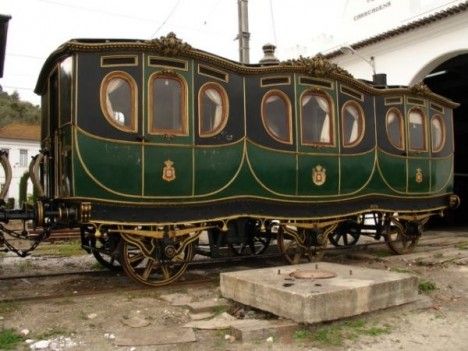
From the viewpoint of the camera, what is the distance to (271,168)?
9102mm

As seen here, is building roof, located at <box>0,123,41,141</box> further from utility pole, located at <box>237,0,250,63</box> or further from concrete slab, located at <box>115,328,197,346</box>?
concrete slab, located at <box>115,328,197,346</box>

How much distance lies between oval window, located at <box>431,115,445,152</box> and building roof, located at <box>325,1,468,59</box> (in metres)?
4.14

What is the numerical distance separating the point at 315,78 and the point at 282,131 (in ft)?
4.12

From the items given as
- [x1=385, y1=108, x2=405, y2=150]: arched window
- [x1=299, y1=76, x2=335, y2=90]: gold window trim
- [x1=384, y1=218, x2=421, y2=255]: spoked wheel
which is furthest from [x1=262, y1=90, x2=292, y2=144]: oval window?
[x1=384, y1=218, x2=421, y2=255]: spoked wheel

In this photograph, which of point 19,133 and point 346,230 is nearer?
point 346,230

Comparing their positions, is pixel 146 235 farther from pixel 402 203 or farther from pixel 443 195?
pixel 443 195

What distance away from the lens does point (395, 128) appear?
1132 cm

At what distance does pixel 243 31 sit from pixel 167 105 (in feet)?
35.2

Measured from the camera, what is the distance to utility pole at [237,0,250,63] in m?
17.8

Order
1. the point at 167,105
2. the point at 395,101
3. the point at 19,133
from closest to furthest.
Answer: the point at 167,105 < the point at 395,101 < the point at 19,133

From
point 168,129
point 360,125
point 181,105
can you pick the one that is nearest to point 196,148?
point 168,129

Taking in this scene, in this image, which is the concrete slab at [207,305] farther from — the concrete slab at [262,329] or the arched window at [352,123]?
the arched window at [352,123]

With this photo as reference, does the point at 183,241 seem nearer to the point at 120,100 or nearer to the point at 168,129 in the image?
the point at 168,129

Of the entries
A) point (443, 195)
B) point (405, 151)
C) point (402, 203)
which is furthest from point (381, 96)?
point (443, 195)
